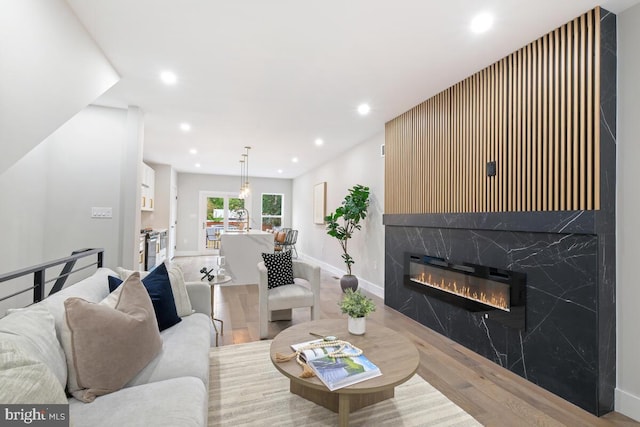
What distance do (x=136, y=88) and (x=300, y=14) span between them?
2.30m

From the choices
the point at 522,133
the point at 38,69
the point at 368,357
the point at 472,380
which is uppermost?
the point at 38,69

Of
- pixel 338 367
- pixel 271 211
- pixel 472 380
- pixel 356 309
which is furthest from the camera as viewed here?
pixel 271 211

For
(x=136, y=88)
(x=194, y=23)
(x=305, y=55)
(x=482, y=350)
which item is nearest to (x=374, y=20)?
(x=305, y=55)

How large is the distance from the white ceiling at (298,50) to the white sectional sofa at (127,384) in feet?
6.62

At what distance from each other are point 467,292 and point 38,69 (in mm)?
3851

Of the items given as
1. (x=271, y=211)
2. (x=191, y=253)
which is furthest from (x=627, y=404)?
(x=191, y=253)

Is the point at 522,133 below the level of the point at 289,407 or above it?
above

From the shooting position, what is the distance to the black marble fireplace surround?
1.97 m

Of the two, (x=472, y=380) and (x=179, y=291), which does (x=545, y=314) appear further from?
(x=179, y=291)

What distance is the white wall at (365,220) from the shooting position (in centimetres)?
488

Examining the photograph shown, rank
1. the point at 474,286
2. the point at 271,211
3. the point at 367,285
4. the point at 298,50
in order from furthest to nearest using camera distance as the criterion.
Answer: the point at 271,211, the point at 367,285, the point at 474,286, the point at 298,50

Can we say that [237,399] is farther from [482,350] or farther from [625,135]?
[625,135]

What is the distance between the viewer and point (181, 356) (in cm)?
171

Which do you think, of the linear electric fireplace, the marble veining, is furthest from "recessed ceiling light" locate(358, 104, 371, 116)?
the linear electric fireplace
